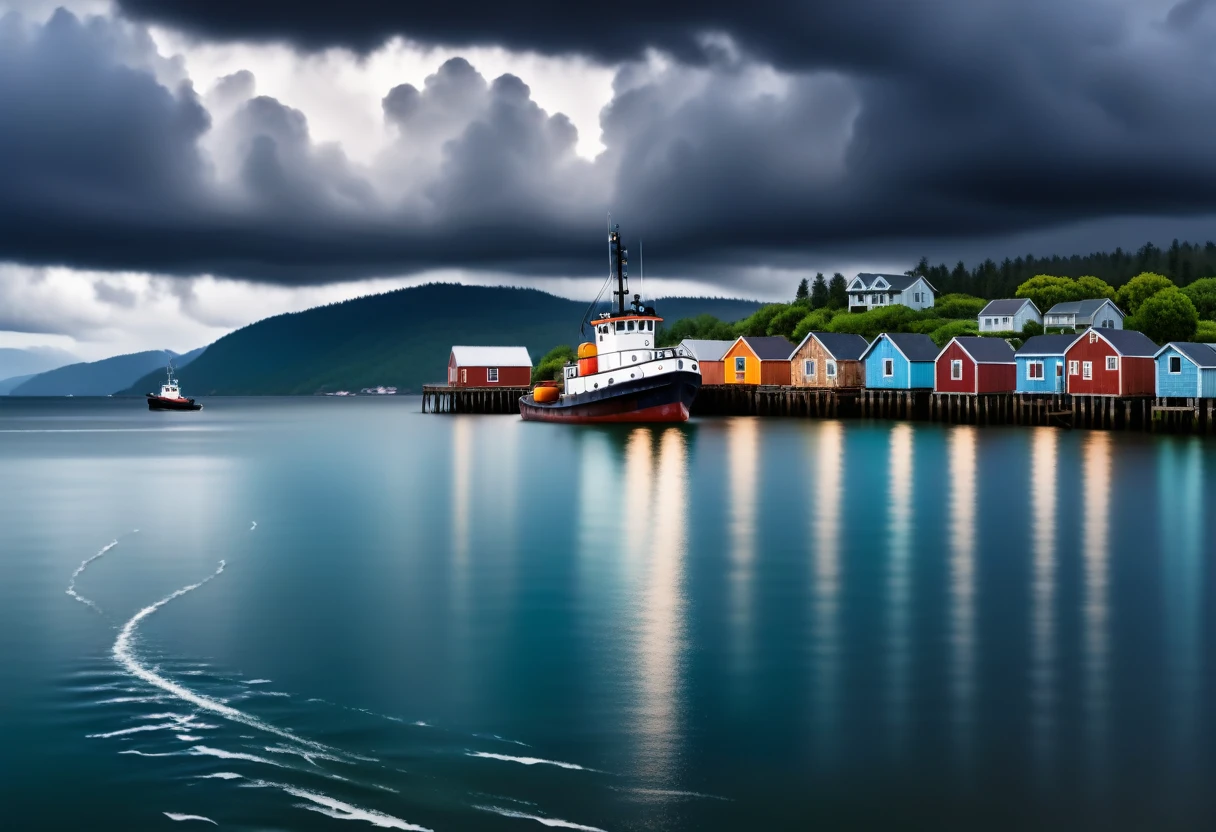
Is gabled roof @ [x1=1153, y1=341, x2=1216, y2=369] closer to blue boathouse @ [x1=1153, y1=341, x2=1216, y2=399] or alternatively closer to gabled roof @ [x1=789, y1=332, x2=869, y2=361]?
blue boathouse @ [x1=1153, y1=341, x2=1216, y2=399]

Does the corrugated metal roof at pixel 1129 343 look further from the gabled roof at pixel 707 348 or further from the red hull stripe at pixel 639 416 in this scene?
the gabled roof at pixel 707 348

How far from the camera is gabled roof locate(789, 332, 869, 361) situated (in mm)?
97625

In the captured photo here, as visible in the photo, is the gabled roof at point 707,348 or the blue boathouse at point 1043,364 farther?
the gabled roof at point 707,348

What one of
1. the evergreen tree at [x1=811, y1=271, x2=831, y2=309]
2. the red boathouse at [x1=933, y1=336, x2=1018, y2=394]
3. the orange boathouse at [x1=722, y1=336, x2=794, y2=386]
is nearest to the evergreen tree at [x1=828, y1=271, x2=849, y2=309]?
the evergreen tree at [x1=811, y1=271, x2=831, y2=309]

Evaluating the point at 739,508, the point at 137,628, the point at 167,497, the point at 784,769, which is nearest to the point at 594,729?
the point at 784,769

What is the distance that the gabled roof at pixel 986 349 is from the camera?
271 ft

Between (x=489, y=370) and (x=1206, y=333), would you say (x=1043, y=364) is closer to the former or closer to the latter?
(x=1206, y=333)

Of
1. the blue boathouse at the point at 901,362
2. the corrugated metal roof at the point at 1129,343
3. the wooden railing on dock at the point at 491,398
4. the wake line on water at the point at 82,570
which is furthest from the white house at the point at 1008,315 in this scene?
the wake line on water at the point at 82,570

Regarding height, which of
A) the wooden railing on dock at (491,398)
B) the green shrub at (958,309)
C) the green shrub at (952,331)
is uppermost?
the green shrub at (958,309)

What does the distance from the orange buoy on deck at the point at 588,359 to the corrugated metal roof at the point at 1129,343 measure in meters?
35.0

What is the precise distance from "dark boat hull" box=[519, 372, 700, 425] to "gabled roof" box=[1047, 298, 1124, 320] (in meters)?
53.7

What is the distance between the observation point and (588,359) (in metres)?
82.8

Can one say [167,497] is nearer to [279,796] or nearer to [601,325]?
[279,796]

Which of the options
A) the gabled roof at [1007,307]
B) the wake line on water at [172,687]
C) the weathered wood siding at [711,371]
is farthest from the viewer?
the gabled roof at [1007,307]
